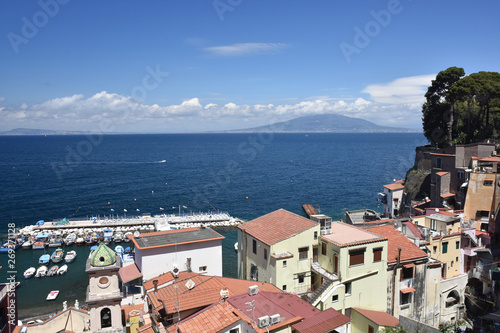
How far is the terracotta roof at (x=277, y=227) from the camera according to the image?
24625 millimetres

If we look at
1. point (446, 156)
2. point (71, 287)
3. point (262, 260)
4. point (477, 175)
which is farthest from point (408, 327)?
point (71, 287)

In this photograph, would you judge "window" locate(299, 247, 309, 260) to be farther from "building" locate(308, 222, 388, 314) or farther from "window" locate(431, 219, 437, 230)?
"window" locate(431, 219, 437, 230)

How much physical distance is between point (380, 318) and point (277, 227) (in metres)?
8.38

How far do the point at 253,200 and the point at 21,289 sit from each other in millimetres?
51459

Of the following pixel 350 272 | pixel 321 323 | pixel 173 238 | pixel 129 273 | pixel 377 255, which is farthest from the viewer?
pixel 173 238

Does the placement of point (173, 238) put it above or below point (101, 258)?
below

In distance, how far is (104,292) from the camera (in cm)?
1773

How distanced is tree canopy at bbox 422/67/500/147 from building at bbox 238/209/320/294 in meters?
34.6

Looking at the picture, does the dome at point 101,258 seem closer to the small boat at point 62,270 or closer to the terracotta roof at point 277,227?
the terracotta roof at point 277,227

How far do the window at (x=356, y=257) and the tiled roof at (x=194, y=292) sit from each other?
514 cm

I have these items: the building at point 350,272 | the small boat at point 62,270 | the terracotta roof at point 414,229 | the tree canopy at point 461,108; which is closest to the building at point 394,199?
the tree canopy at point 461,108

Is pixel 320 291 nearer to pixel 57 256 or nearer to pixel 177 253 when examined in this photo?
pixel 177 253

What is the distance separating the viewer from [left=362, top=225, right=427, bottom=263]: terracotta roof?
25.9 m

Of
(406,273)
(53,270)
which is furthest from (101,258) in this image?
(53,270)
